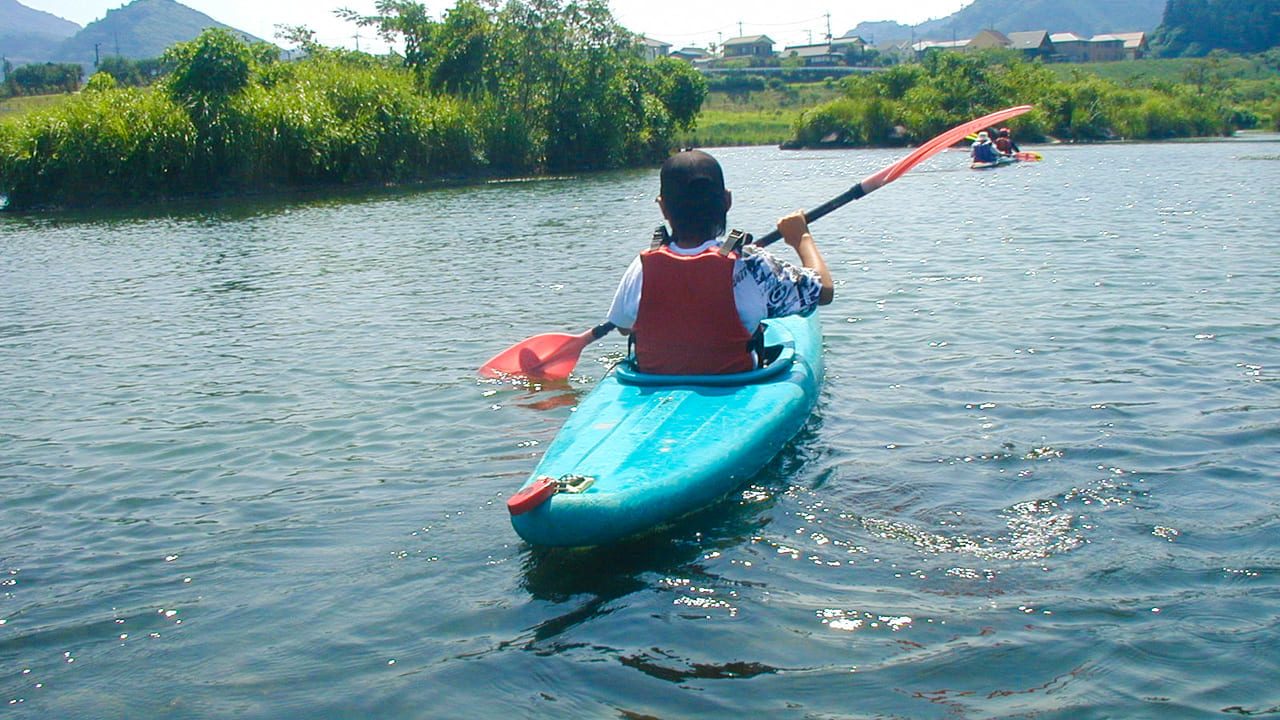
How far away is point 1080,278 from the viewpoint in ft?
31.9

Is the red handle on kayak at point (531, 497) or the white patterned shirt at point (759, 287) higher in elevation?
the white patterned shirt at point (759, 287)

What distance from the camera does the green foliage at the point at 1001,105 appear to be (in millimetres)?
41688

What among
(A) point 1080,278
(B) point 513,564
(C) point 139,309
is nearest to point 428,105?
(C) point 139,309

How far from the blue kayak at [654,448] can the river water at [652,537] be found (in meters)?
0.17

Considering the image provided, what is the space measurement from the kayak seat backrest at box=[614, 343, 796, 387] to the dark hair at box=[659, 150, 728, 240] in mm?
650

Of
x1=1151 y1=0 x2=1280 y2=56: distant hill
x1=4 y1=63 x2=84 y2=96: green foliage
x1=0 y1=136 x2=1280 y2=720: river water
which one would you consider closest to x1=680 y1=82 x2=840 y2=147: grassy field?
x1=0 y1=136 x2=1280 y2=720: river water

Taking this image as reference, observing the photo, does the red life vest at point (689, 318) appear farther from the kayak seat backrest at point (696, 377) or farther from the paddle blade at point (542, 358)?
the paddle blade at point (542, 358)

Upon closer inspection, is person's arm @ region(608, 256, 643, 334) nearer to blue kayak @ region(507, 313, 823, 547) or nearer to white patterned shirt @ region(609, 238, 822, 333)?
white patterned shirt @ region(609, 238, 822, 333)

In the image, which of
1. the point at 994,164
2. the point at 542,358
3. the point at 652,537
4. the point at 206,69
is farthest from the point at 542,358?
the point at 206,69

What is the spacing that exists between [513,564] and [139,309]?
754 centimetres

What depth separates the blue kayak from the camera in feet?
11.8

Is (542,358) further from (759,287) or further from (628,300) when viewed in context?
(759,287)

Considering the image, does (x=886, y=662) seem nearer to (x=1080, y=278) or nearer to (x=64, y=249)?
(x=1080, y=278)

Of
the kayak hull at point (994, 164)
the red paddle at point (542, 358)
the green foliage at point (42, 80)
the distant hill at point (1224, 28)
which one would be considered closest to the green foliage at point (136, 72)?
the green foliage at point (42, 80)
